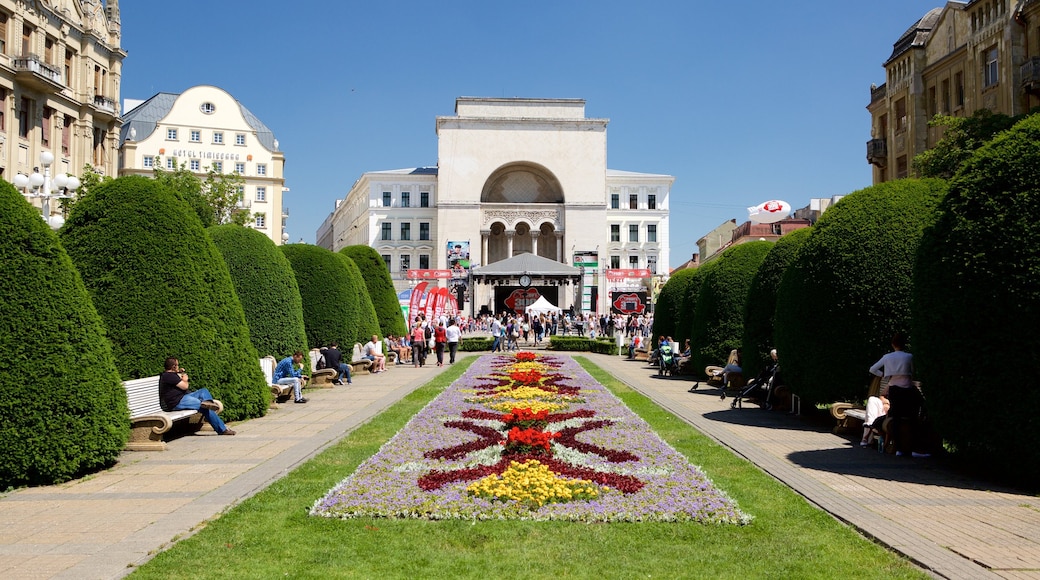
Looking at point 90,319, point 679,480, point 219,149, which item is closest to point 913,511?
point 679,480

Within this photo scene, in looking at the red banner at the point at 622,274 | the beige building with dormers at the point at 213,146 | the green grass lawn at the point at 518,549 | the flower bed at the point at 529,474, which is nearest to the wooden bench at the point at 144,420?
the flower bed at the point at 529,474

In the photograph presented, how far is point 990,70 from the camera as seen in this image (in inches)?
1272

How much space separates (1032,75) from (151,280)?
29.9 meters

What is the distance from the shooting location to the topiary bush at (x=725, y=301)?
20578 millimetres

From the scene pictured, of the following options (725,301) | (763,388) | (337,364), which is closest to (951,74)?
(725,301)

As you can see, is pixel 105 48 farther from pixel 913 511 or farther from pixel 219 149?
pixel 913 511

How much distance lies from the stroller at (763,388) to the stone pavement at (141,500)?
24.4ft

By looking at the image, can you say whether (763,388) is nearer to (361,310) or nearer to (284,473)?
(284,473)

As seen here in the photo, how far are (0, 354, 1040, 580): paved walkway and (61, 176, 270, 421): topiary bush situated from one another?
129 cm

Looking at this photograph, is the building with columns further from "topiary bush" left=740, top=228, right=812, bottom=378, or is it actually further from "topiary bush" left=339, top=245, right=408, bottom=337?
"topiary bush" left=740, top=228, right=812, bottom=378

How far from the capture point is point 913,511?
7.31 meters

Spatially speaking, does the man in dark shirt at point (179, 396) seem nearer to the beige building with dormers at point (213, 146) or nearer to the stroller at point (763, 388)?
the stroller at point (763, 388)

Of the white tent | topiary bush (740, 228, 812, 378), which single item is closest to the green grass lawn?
topiary bush (740, 228, 812, 378)

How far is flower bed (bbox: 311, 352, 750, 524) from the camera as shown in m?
7.22
